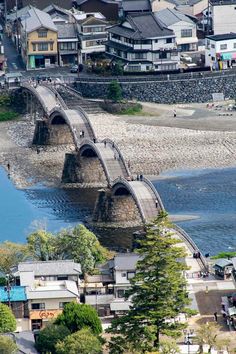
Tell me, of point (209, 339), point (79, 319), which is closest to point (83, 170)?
point (79, 319)

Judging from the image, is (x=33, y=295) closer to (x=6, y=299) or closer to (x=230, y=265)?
(x=6, y=299)

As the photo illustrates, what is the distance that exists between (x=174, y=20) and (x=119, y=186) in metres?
28.8

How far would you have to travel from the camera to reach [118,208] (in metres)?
70.2

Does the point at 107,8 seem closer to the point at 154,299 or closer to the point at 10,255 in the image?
the point at 10,255

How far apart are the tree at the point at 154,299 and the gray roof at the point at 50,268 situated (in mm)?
5408

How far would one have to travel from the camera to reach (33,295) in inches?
2133

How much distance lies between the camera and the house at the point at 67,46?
97250 mm

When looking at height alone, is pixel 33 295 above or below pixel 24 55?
below

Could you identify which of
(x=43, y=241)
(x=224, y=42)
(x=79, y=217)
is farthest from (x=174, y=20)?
(x=43, y=241)

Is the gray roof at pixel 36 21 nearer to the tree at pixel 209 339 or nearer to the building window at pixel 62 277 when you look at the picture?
the building window at pixel 62 277

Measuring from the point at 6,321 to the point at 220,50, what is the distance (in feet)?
149

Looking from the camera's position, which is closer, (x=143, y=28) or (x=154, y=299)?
(x=154, y=299)

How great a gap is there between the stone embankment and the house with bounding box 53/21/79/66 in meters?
5.28

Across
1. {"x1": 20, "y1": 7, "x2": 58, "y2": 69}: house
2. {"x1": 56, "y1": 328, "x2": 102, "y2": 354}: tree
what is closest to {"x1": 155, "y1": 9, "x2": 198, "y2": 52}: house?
{"x1": 20, "y1": 7, "x2": 58, "y2": 69}: house
